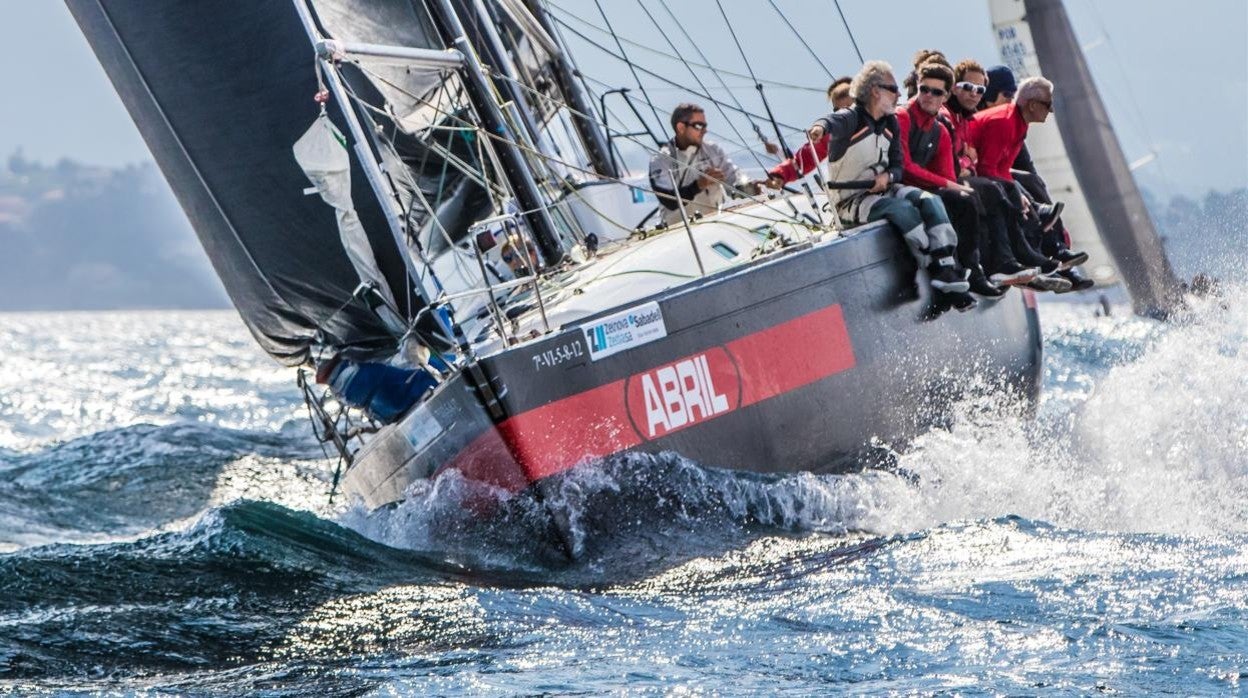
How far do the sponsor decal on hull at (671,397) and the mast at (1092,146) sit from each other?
10966mm

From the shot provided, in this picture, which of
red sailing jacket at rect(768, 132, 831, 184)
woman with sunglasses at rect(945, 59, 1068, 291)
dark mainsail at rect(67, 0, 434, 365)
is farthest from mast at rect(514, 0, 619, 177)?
woman with sunglasses at rect(945, 59, 1068, 291)

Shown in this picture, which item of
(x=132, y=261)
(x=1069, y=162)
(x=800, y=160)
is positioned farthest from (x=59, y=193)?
(x=800, y=160)

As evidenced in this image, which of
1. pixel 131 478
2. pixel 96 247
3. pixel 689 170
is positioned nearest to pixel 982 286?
pixel 689 170

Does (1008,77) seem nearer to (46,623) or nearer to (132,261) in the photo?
(46,623)

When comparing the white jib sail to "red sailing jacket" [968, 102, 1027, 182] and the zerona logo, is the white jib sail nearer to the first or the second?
the zerona logo

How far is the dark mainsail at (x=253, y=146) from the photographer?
6660 millimetres

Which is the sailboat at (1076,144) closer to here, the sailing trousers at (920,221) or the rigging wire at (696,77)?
the rigging wire at (696,77)

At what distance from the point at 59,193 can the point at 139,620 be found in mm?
126367

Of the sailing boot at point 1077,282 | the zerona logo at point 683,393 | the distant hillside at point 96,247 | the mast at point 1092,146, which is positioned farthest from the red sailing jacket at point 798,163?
the distant hillside at point 96,247

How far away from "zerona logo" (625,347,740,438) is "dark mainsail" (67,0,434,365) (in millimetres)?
1219

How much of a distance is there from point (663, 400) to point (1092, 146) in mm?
11794

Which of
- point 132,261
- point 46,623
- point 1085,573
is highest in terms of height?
point 132,261

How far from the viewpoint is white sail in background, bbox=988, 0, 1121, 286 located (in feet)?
53.0

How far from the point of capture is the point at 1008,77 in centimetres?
761
